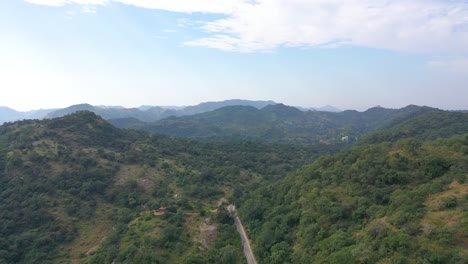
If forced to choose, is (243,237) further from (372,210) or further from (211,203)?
(372,210)

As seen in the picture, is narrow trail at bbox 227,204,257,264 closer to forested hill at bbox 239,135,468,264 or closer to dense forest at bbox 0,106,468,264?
dense forest at bbox 0,106,468,264

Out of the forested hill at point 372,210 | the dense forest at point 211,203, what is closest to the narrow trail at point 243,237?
the dense forest at point 211,203

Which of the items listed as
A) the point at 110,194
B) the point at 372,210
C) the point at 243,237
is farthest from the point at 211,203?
the point at 372,210

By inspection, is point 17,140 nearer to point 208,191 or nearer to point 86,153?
point 86,153

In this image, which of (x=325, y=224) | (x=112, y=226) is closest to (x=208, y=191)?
(x=112, y=226)

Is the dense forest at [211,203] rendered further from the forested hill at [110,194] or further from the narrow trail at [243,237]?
the narrow trail at [243,237]

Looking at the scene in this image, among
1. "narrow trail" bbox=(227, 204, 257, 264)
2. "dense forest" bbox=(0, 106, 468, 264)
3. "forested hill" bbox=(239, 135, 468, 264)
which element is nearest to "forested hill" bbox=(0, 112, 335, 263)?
"dense forest" bbox=(0, 106, 468, 264)
